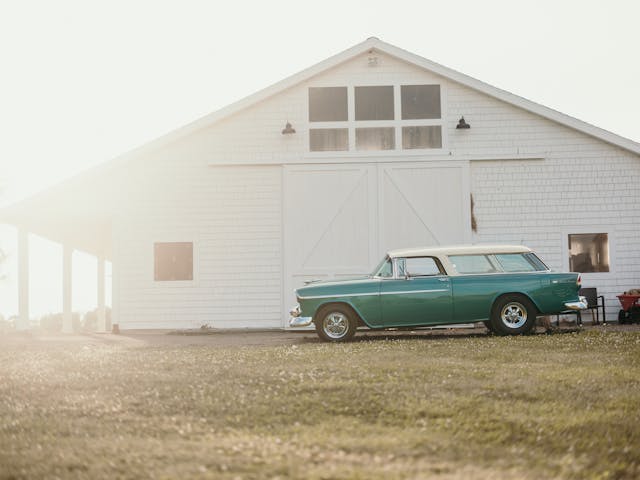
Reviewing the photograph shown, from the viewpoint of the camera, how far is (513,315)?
1403 cm

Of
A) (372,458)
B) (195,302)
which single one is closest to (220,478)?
(372,458)

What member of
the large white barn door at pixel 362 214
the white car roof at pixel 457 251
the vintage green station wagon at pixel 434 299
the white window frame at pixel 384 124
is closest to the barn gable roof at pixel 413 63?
the white window frame at pixel 384 124

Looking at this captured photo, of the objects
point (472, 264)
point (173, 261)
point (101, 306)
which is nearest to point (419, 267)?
point (472, 264)

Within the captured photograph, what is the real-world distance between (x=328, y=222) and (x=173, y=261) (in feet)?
11.3

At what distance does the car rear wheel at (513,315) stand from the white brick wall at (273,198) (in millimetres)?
4590

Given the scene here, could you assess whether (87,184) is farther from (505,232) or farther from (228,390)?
(228,390)

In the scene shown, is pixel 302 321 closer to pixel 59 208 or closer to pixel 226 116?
pixel 226 116

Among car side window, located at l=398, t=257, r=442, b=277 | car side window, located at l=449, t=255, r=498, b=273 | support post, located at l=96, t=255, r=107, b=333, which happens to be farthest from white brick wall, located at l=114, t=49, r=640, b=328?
support post, located at l=96, t=255, r=107, b=333

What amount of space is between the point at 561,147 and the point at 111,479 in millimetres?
15590

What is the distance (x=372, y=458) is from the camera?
5.20m

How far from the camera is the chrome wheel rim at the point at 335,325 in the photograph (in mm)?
13844

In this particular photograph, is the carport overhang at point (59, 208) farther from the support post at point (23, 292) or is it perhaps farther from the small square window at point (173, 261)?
the small square window at point (173, 261)

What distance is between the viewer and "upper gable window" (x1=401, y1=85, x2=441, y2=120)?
18922 millimetres

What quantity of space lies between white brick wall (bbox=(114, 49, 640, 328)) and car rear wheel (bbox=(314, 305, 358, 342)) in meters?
4.48
